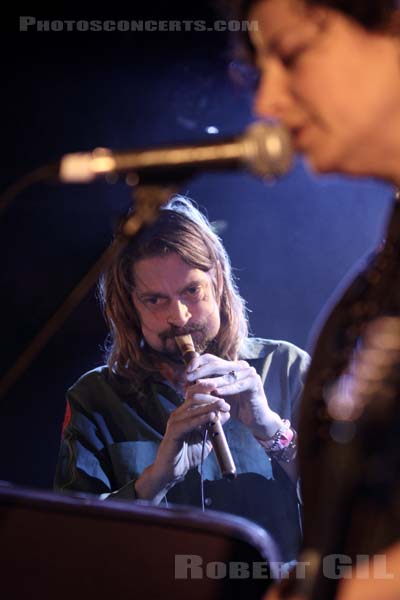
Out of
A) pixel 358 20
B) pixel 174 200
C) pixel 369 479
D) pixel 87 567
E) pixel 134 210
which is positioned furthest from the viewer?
pixel 174 200

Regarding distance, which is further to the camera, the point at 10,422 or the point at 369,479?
the point at 10,422

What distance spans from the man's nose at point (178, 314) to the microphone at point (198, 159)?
1.64 m

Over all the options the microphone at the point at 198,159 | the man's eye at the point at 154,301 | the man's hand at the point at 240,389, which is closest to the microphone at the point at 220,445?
the man's hand at the point at 240,389

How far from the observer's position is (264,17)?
936 mm

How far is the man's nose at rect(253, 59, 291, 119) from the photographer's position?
0.92 m

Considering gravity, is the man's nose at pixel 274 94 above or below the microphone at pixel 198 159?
above

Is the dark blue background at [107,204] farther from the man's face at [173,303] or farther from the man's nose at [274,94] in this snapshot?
the man's nose at [274,94]

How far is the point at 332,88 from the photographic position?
86cm

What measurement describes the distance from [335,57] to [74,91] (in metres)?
2.06

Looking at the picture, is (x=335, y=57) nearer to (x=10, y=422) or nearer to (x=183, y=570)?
(x=183, y=570)

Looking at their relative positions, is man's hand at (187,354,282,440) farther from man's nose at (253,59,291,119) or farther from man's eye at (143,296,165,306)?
man's nose at (253,59,291,119)

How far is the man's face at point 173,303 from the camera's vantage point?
2.63 m

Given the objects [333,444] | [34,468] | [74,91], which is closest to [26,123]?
[74,91]

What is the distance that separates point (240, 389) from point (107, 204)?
2.75ft
